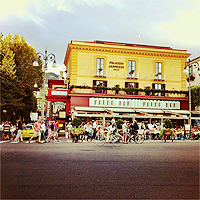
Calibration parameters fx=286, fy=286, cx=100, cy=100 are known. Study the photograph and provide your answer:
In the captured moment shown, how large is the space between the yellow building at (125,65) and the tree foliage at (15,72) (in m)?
5.30

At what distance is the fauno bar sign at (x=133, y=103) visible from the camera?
3538 cm

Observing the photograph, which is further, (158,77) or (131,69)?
(158,77)

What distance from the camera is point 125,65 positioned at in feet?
125

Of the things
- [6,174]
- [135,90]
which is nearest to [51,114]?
[135,90]

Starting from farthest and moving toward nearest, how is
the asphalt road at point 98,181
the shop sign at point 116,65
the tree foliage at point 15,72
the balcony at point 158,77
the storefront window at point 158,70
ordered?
the storefront window at point 158,70 → the balcony at point 158,77 → the shop sign at point 116,65 → the tree foliage at point 15,72 → the asphalt road at point 98,181

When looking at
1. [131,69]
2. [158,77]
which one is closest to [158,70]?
[158,77]

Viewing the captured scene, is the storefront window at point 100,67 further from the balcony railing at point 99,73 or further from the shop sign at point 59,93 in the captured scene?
the shop sign at point 59,93

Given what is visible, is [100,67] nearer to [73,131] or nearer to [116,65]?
[116,65]

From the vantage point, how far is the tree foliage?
32.3 m

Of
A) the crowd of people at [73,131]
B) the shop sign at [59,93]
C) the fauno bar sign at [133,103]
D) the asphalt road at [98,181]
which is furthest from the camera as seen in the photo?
the shop sign at [59,93]

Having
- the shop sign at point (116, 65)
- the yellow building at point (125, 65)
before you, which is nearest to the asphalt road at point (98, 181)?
the yellow building at point (125, 65)

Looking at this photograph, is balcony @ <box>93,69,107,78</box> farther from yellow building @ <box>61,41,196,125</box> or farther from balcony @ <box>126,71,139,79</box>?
balcony @ <box>126,71,139,79</box>

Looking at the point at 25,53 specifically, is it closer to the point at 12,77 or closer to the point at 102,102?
the point at 12,77

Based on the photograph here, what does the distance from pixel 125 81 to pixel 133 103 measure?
3.43 metres
